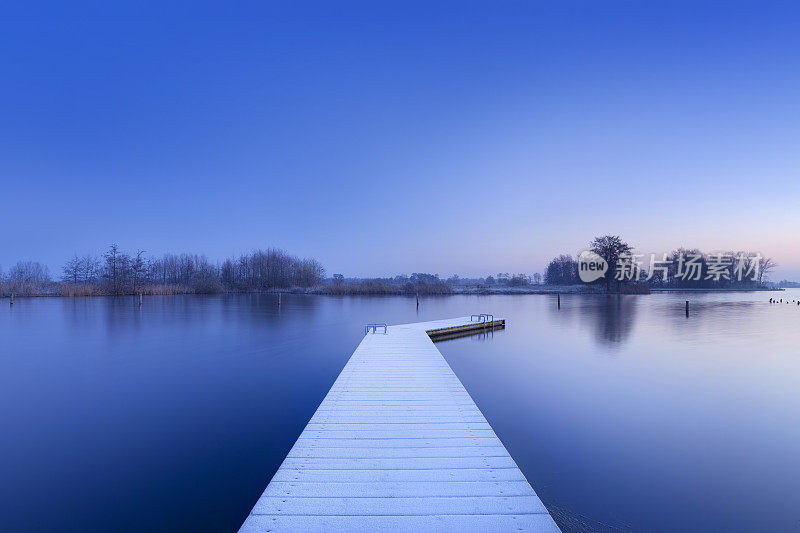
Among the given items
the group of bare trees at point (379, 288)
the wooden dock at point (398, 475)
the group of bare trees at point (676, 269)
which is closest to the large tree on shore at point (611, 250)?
the group of bare trees at point (676, 269)

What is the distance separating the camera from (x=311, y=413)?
590cm

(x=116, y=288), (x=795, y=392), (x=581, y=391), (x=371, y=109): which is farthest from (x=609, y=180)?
(x=116, y=288)

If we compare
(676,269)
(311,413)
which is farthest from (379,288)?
(676,269)

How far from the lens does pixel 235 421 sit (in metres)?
5.42

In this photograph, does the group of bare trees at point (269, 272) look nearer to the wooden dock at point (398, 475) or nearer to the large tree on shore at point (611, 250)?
the large tree on shore at point (611, 250)

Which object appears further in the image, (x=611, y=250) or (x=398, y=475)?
(x=611, y=250)

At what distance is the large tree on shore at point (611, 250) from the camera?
4141cm

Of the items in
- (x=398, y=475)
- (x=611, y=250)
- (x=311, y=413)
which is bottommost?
(x=311, y=413)

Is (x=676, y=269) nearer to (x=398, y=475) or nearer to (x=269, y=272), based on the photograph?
(x=269, y=272)

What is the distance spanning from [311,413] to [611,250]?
1689 inches

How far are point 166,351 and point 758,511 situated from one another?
459 inches

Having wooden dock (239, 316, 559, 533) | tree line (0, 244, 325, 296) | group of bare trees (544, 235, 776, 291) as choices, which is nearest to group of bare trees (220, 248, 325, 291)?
tree line (0, 244, 325, 296)

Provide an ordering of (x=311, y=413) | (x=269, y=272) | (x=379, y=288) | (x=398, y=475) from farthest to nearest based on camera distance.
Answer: (x=269, y=272)
(x=379, y=288)
(x=311, y=413)
(x=398, y=475)

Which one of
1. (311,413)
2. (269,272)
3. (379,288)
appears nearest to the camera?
(311,413)
